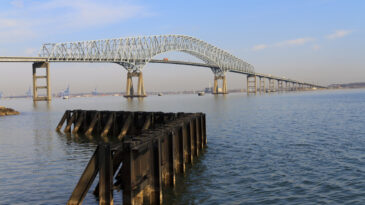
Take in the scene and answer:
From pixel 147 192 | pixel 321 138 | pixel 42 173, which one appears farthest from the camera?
pixel 321 138

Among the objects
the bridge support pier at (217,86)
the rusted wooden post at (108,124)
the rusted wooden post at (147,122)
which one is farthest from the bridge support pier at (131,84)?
the rusted wooden post at (147,122)

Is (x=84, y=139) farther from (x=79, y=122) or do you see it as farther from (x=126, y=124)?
(x=79, y=122)

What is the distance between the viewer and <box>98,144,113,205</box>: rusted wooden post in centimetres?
765

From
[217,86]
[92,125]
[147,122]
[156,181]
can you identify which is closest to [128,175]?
[156,181]

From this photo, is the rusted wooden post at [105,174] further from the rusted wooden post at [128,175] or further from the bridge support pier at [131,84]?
the bridge support pier at [131,84]

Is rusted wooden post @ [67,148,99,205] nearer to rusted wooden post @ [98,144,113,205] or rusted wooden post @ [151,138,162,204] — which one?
rusted wooden post @ [98,144,113,205]

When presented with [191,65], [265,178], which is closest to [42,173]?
[265,178]

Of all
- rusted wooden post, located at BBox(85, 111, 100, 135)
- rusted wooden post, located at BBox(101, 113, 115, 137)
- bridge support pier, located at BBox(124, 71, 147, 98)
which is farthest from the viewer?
bridge support pier, located at BBox(124, 71, 147, 98)

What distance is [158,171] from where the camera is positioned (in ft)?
29.7

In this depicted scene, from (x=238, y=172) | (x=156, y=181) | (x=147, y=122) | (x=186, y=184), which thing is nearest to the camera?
(x=156, y=181)

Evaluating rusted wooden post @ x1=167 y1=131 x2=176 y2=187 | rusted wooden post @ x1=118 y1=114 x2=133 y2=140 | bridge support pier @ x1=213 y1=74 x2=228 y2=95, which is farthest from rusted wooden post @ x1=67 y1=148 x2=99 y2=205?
bridge support pier @ x1=213 y1=74 x2=228 y2=95

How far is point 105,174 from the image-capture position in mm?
7680

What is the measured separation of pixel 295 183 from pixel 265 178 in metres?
1.10

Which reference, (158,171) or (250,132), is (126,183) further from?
(250,132)
